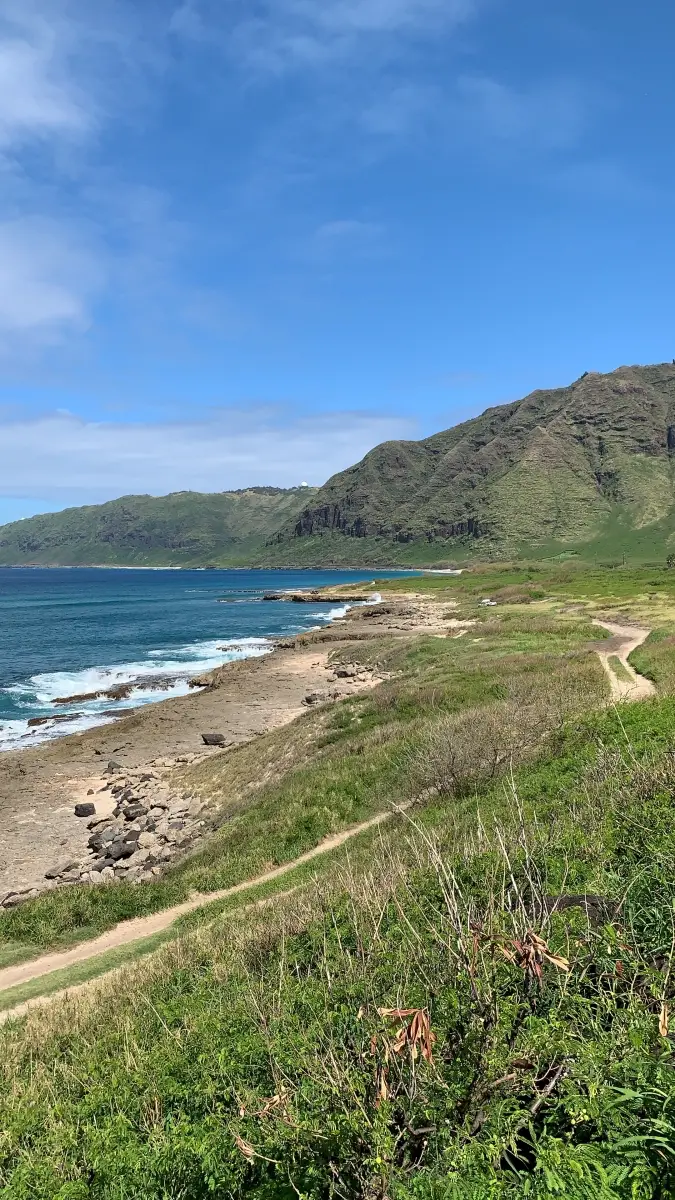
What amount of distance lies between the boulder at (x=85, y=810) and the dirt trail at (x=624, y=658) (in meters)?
20.6

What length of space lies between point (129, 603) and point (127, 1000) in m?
124

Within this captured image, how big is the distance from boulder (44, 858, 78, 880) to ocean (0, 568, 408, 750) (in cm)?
1812

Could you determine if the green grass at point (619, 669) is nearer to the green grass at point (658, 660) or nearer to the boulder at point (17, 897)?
the green grass at point (658, 660)

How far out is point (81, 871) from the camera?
20000 mm

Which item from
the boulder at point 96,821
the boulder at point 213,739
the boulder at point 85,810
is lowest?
the boulder at point 96,821

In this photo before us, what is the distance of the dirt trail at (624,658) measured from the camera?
22062 mm

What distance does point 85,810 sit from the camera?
25406mm

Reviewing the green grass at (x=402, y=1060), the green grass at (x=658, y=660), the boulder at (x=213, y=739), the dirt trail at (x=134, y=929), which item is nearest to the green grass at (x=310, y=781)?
the dirt trail at (x=134, y=929)

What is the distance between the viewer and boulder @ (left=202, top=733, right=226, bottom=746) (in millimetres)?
33062

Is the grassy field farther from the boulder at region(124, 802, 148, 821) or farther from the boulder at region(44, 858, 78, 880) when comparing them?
the boulder at region(124, 802, 148, 821)

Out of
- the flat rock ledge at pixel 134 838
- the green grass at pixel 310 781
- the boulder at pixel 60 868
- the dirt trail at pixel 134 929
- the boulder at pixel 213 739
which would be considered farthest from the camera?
the boulder at pixel 213 739

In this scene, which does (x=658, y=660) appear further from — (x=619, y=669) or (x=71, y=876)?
(x=71, y=876)

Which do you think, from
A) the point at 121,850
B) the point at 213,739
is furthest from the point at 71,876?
the point at 213,739

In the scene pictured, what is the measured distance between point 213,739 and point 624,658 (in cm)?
2179
